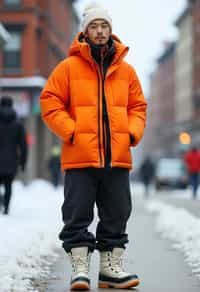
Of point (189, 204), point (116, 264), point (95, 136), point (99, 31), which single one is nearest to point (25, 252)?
point (116, 264)

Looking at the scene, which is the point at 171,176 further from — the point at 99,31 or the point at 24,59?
the point at 99,31

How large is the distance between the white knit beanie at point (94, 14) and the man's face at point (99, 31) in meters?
0.03

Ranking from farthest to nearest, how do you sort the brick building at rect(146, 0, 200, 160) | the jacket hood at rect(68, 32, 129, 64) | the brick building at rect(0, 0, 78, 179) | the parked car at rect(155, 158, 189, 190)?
the brick building at rect(146, 0, 200, 160) → the parked car at rect(155, 158, 189, 190) → the brick building at rect(0, 0, 78, 179) → the jacket hood at rect(68, 32, 129, 64)

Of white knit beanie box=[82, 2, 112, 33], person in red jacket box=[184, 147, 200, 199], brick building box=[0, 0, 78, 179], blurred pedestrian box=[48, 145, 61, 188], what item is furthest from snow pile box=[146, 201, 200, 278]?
brick building box=[0, 0, 78, 179]

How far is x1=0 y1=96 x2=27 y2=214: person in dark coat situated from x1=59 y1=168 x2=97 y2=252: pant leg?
7.61m

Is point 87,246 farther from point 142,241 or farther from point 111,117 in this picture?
point 142,241

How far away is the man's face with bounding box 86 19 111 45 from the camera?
687 cm

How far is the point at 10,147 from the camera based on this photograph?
48.1 ft

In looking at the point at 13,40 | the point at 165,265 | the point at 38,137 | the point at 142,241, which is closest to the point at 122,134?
the point at 165,265

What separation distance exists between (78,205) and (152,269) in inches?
84.3

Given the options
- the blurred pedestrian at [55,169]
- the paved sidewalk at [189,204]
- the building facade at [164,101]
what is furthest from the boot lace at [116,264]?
the building facade at [164,101]

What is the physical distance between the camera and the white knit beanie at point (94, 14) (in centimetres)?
690

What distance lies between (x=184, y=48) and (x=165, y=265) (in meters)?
108

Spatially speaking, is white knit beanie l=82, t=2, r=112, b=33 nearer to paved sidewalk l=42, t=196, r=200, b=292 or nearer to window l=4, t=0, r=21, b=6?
paved sidewalk l=42, t=196, r=200, b=292
